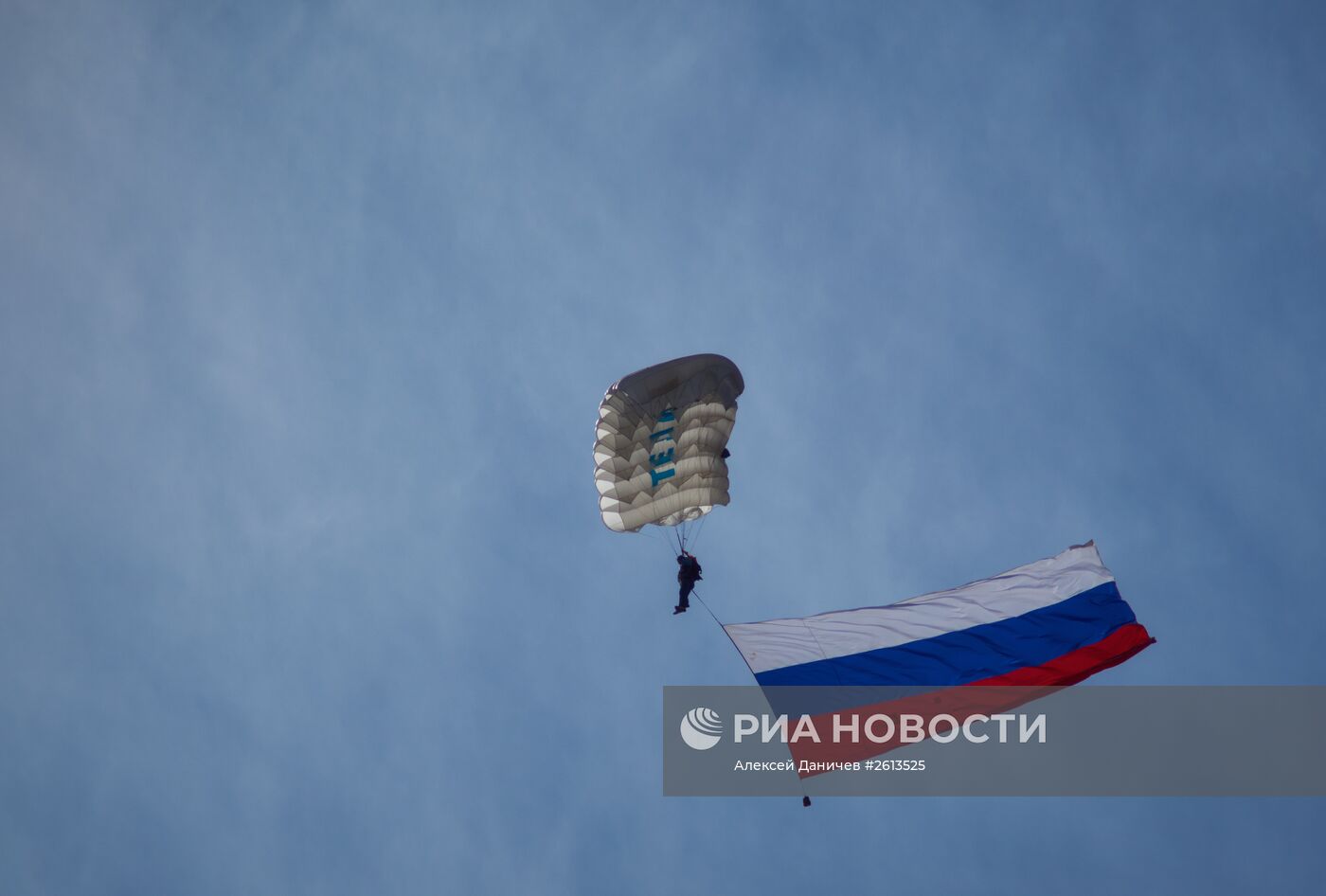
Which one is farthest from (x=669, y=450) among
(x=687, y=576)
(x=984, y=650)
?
(x=984, y=650)

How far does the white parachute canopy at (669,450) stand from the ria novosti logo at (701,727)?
369 centimetres

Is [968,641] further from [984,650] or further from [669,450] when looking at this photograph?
[669,450]

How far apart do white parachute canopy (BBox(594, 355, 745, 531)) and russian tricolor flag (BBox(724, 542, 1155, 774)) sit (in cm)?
313

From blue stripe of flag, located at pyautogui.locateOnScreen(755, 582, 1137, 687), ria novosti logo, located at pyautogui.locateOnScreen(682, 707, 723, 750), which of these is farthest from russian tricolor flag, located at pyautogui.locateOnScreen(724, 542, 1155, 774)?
ria novosti logo, located at pyautogui.locateOnScreen(682, 707, 723, 750)

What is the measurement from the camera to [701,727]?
2194 centimetres

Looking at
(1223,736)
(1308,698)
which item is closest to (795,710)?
(1223,736)

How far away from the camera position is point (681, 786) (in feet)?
70.9

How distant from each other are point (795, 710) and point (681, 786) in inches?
149

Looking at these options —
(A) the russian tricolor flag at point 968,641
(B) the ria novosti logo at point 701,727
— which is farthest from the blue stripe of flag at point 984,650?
(B) the ria novosti logo at point 701,727

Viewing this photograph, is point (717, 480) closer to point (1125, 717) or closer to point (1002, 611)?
point (1002, 611)

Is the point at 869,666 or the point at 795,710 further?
the point at 869,666

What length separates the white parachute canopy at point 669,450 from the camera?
22.5m

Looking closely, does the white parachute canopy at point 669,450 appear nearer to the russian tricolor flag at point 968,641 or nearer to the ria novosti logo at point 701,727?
the russian tricolor flag at point 968,641

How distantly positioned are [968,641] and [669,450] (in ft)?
22.0
